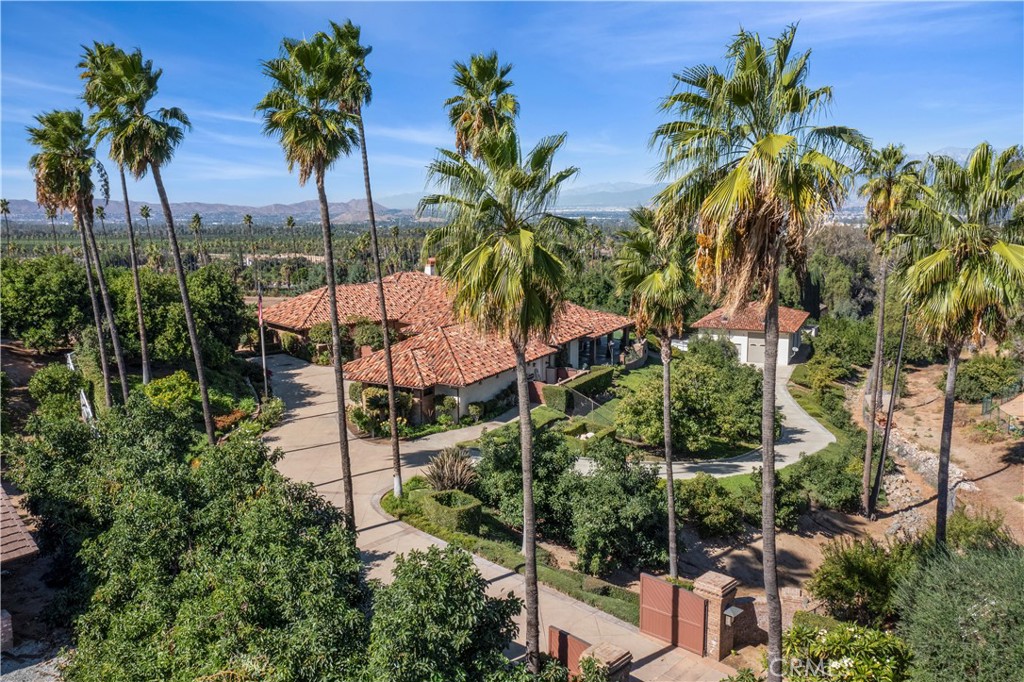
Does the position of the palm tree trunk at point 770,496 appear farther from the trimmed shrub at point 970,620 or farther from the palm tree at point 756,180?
the trimmed shrub at point 970,620

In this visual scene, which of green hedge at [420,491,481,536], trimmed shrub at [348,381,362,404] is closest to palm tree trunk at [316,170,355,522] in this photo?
green hedge at [420,491,481,536]

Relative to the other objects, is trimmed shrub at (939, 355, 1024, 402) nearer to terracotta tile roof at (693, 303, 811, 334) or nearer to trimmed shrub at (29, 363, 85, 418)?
terracotta tile roof at (693, 303, 811, 334)

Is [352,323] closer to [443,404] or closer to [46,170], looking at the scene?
[443,404]

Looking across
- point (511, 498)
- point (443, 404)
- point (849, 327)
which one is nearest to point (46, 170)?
point (443, 404)

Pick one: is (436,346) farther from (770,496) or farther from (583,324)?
(770,496)

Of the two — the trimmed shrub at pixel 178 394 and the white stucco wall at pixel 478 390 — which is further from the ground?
the trimmed shrub at pixel 178 394

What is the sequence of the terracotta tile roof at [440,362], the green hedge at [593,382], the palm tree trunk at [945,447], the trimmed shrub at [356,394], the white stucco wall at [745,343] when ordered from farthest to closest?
the white stucco wall at [745,343] < the green hedge at [593,382] < the trimmed shrub at [356,394] < the terracotta tile roof at [440,362] < the palm tree trunk at [945,447]

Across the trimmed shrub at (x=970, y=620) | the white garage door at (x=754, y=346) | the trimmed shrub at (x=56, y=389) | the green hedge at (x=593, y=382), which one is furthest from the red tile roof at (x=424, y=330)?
the trimmed shrub at (x=970, y=620)
